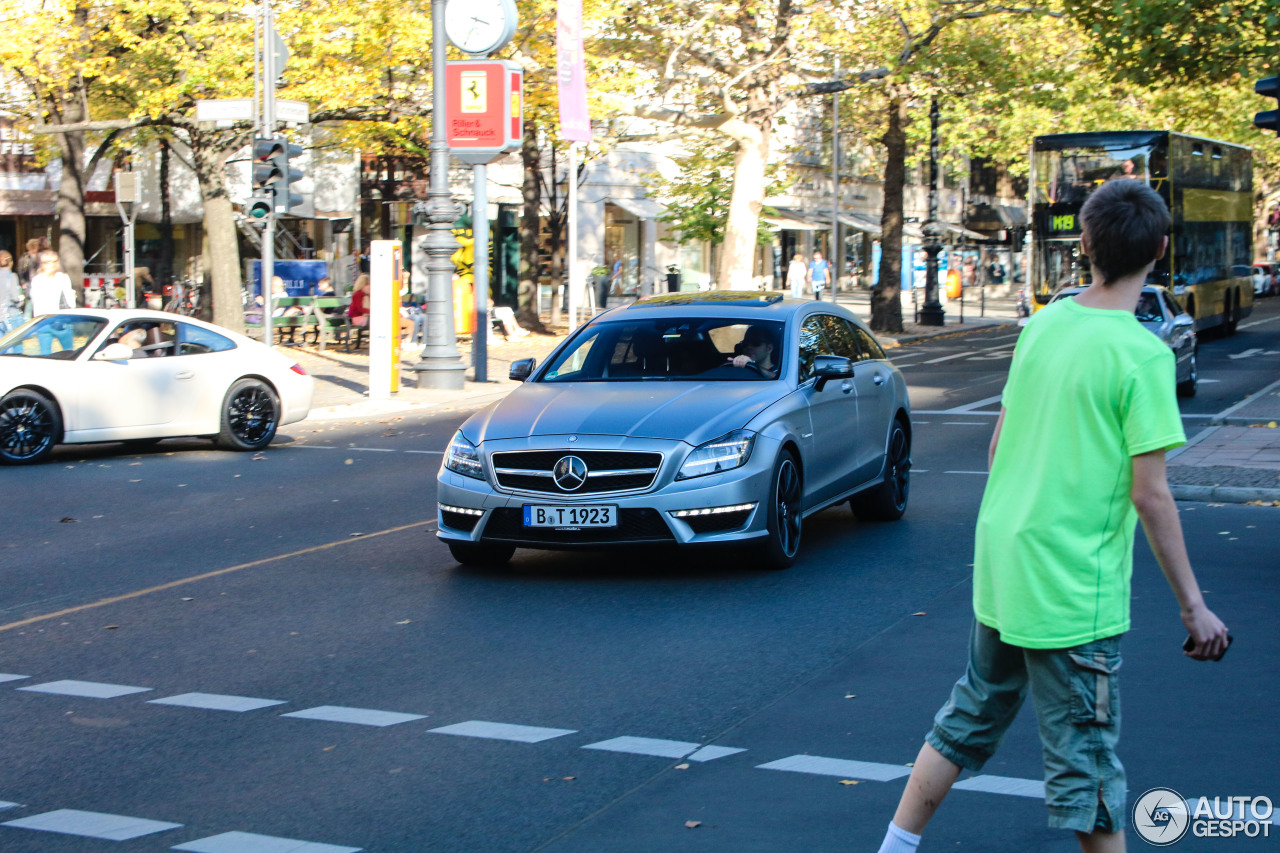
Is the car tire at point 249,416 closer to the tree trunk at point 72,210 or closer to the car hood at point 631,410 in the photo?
the car hood at point 631,410

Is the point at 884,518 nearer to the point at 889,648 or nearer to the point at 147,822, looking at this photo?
the point at 889,648

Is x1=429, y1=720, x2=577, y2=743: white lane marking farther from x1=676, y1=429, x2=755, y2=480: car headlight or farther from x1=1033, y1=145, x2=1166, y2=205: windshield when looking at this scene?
x1=1033, y1=145, x2=1166, y2=205: windshield

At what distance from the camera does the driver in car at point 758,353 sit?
959 cm

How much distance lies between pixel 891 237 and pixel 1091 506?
33969mm

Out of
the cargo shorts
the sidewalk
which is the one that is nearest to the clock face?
the sidewalk

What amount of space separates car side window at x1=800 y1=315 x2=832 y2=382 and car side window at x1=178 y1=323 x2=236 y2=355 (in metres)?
7.44

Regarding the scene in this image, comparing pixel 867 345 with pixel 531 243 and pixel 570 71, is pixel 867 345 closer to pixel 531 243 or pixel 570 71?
pixel 570 71

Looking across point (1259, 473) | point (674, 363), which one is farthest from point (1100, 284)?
point (1259, 473)

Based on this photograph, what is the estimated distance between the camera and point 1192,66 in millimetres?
28750

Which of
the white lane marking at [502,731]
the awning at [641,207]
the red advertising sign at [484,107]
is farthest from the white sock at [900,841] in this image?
the awning at [641,207]

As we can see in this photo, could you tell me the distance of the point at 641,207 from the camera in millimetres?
52375

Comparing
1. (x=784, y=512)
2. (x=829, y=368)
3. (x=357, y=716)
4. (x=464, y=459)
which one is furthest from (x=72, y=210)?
(x=357, y=716)

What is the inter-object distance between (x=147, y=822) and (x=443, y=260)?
1772 centimetres

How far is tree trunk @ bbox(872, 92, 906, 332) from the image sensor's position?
118 ft
